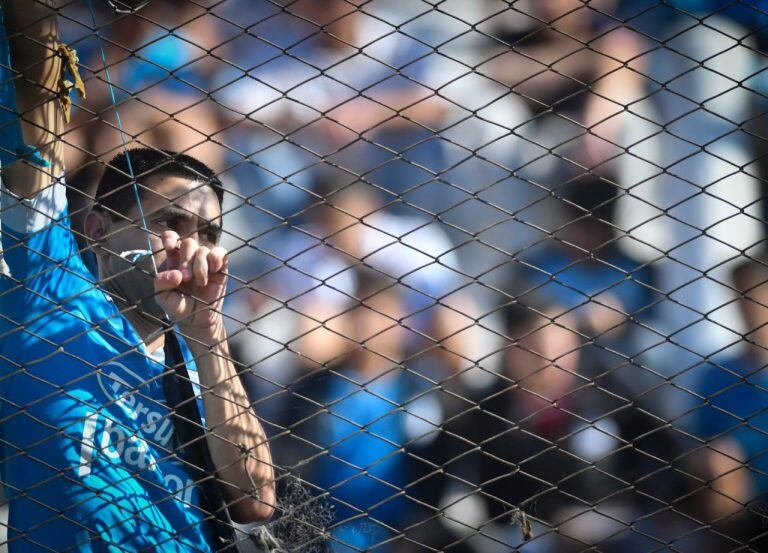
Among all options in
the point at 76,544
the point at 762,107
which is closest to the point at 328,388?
the point at 76,544

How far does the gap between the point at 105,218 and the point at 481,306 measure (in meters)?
1.06

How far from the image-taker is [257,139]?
2.67 m

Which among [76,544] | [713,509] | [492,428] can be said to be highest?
[492,428]

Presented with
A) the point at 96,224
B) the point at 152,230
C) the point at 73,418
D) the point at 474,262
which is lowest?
the point at 73,418

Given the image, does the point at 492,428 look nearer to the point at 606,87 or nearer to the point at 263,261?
the point at 263,261

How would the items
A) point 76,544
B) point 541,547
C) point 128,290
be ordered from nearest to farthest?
point 76,544, point 128,290, point 541,547

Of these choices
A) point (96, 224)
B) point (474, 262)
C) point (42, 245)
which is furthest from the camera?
point (474, 262)

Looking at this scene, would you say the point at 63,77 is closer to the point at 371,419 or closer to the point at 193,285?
the point at 193,285

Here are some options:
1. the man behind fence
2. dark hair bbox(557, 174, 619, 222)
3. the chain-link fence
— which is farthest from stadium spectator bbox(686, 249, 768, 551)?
the man behind fence

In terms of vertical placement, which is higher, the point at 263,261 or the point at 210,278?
the point at 263,261

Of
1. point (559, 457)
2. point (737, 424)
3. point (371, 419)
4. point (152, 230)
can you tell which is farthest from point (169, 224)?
point (737, 424)

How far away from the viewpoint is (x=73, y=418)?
1621 mm

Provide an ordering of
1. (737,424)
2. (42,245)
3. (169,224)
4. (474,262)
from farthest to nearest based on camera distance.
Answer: (474,262)
(737,424)
(169,224)
(42,245)

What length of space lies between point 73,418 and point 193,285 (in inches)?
11.7
